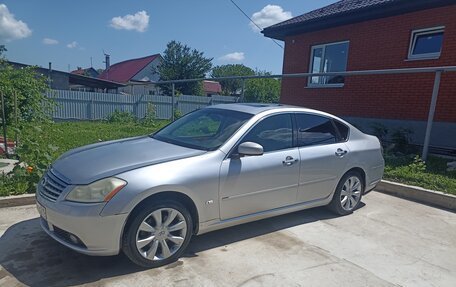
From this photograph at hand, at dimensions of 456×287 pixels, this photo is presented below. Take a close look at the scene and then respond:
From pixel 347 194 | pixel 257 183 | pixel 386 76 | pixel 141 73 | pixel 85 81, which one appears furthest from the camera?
pixel 141 73

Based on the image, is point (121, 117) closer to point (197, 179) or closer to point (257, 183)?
point (257, 183)

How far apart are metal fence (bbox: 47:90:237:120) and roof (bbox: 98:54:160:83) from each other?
73.7ft

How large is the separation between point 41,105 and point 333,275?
12.8 m

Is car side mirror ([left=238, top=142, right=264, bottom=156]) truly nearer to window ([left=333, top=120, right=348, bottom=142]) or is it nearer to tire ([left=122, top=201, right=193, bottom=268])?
tire ([left=122, top=201, right=193, bottom=268])

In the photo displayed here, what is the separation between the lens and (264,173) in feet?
11.9

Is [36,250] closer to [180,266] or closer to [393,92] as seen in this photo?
[180,266]

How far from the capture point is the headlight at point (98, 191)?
9.07 feet

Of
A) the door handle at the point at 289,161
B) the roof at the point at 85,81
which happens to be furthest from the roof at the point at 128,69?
the door handle at the point at 289,161

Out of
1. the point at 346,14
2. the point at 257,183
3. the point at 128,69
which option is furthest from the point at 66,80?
the point at 128,69

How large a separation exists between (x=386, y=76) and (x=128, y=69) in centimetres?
4051

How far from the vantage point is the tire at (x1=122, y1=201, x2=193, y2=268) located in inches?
113

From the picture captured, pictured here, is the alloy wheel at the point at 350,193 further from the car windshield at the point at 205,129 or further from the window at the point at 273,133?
the car windshield at the point at 205,129

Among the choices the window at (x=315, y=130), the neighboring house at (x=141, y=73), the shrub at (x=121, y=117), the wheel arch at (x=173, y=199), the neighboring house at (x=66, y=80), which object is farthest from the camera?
the neighboring house at (x=141, y=73)

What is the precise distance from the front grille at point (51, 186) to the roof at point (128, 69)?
132ft
